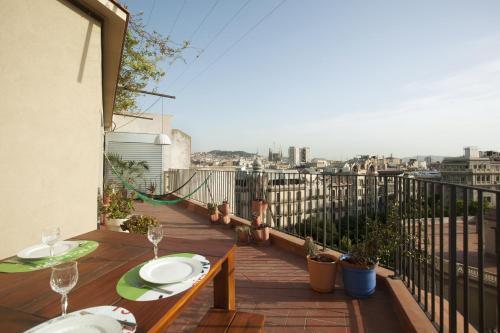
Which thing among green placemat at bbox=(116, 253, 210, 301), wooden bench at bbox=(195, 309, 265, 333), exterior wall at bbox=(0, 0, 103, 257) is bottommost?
wooden bench at bbox=(195, 309, 265, 333)

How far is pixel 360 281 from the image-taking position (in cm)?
248

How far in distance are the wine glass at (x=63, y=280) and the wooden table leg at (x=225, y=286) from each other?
0.83 m

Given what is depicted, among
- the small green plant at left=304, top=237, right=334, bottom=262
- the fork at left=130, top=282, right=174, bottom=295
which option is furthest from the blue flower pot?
the fork at left=130, top=282, right=174, bottom=295

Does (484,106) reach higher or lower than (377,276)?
higher

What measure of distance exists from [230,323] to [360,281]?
1587mm

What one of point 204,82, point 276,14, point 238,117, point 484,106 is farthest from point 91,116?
point 238,117

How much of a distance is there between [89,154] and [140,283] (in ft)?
7.52

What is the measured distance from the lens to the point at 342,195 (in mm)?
3713

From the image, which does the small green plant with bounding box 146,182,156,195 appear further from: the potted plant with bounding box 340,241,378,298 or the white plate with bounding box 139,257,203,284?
the white plate with bounding box 139,257,203,284

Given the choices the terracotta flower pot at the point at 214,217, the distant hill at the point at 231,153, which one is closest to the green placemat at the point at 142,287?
the terracotta flower pot at the point at 214,217

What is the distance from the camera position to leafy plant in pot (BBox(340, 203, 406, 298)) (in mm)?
2406

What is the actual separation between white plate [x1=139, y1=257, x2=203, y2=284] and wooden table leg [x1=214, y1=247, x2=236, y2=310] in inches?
10.8

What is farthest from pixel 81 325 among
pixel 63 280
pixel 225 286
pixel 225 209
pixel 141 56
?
pixel 141 56

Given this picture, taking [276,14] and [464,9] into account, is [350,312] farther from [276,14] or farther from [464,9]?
[276,14]
